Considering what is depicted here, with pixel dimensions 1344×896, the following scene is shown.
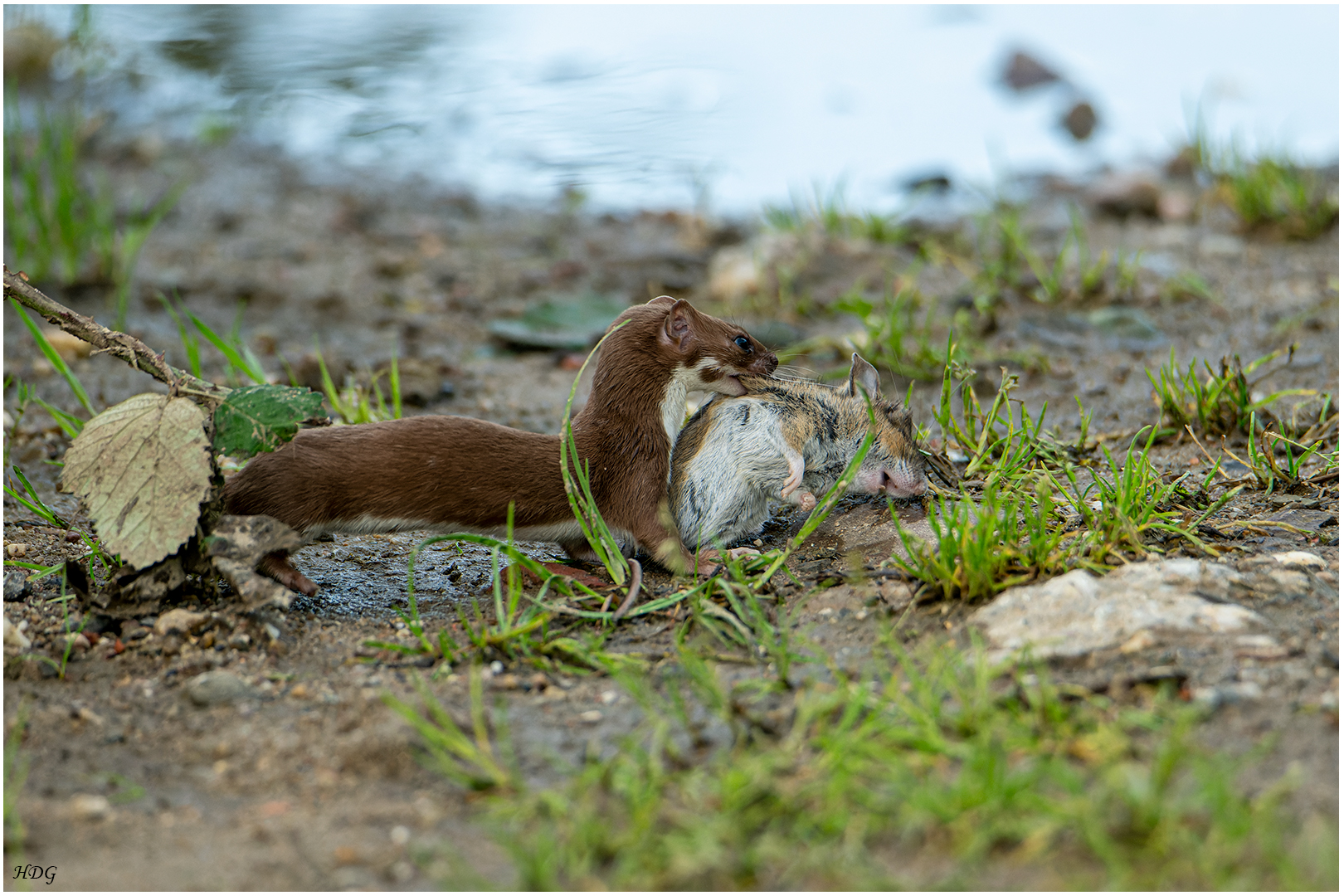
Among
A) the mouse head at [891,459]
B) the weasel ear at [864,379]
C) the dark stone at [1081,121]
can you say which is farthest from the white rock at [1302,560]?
the dark stone at [1081,121]

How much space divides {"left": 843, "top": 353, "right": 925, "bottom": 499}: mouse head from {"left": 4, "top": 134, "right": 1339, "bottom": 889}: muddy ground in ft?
0.34

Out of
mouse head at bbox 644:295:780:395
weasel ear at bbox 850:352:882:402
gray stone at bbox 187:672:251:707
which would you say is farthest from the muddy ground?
mouse head at bbox 644:295:780:395

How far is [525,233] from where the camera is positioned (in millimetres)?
8352

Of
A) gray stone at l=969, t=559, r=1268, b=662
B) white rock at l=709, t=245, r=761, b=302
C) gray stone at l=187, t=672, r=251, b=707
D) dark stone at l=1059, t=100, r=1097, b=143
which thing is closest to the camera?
gray stone at l=969, t=559, r=1268, b=662

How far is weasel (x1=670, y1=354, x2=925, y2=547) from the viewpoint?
3873 millimetres

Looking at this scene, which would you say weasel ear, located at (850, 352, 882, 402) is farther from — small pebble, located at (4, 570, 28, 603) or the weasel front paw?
small pebble, located at (4, 570, 28, 603)

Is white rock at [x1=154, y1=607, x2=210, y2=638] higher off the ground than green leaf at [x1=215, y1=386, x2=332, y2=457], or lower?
lower

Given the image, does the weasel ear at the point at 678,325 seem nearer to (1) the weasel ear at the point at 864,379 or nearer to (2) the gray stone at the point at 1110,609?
(1) the weasel ear at the point at 864,379

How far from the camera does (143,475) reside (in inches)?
128

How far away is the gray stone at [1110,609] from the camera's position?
291 cm

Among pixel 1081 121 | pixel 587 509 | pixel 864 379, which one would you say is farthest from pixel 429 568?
pixel 1081 121

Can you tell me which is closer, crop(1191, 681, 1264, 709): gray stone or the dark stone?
crop(1191, 681, 1264, 709): gray stone

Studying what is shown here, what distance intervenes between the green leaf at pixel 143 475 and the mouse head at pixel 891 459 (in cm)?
218

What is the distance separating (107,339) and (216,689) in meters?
1.13
